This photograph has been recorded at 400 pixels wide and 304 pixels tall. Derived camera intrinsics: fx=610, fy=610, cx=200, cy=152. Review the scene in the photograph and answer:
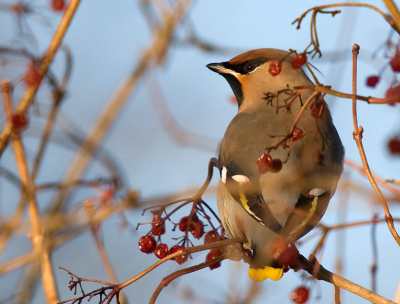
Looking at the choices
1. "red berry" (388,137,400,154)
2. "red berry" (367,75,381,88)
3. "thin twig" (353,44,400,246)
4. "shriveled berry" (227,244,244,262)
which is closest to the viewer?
"thin twig" (353,44,400,246)

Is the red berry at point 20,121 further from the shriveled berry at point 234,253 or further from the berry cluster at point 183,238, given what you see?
the shriveled berry at point 234,253

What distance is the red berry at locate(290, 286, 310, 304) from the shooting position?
2.03 metres

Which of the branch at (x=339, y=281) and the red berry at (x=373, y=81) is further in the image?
the red berry at (x=373, y=81)

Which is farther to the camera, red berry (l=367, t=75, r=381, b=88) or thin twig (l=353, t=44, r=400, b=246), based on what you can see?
red berry (l=367, t=75, r=381, b=88)

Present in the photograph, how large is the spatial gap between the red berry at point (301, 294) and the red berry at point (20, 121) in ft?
3.90

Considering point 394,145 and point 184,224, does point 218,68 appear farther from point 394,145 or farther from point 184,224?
point 394,145

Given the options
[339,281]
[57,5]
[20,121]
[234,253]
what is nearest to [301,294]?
[339,281]

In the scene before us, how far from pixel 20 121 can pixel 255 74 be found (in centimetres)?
142

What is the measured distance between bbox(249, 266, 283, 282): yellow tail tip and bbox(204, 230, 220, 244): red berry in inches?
7.7

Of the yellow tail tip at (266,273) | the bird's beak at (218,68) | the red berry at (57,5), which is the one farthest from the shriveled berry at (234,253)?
the red berry at (57,5)

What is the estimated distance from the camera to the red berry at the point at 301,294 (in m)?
2.03

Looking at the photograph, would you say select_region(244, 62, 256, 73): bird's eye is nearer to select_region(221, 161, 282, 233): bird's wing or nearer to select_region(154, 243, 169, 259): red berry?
select_region(221, 161, 282, 233): bird's wing

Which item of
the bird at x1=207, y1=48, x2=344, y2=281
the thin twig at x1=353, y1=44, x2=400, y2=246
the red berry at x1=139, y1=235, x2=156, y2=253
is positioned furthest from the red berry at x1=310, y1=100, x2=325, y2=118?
the red berry at x1=139, y1=235, x2=156, y2=253

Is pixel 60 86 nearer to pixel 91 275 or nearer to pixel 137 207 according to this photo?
pixel 137 207
